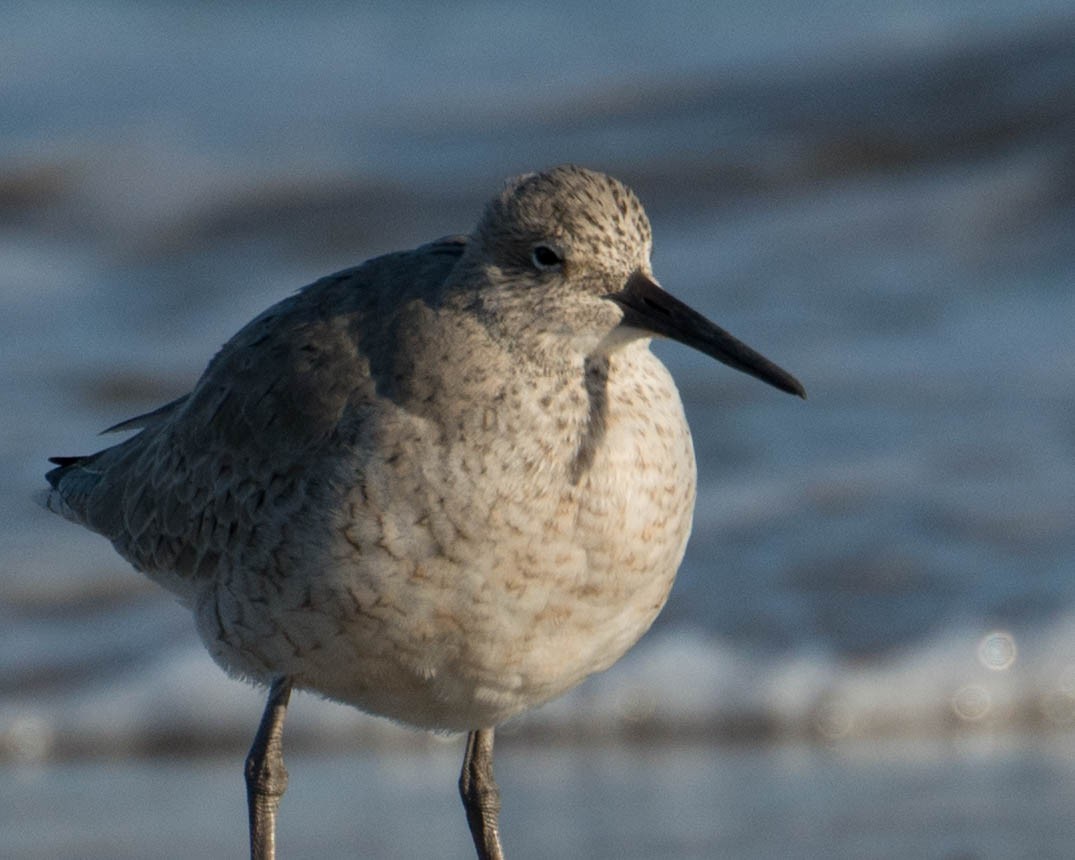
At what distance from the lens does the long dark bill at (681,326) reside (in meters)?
4.52

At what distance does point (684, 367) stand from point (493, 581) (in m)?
5.60

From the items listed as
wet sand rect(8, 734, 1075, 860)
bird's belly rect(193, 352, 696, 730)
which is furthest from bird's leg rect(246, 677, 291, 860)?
wet sand rect(8, 734, 1075, 860)

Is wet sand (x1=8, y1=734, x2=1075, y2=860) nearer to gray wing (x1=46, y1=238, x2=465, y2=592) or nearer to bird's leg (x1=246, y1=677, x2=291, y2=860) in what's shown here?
bird's leg (x1=246, y1=677, x2=291, y2=860)

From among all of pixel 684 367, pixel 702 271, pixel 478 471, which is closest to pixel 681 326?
pixel 478 471

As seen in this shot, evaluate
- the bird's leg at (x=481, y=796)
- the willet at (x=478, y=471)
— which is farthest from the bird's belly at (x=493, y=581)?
the bird's leg at (x=481, y=796)

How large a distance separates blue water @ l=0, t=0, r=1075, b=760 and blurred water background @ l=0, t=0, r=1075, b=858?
0.07 feet

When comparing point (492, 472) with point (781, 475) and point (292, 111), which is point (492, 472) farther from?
point (292, 111)

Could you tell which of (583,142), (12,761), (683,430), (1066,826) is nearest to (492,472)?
(683,430)

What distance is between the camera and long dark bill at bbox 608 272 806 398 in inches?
178

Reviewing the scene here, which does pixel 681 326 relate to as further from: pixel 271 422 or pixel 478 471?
pixel 271 422

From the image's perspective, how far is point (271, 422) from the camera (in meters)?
4.91

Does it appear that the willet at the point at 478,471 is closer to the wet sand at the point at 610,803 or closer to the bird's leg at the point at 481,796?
the bird's leg at the point at 481,796

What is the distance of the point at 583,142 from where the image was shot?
13.4m

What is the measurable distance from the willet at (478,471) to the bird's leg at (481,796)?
51 centimetres
